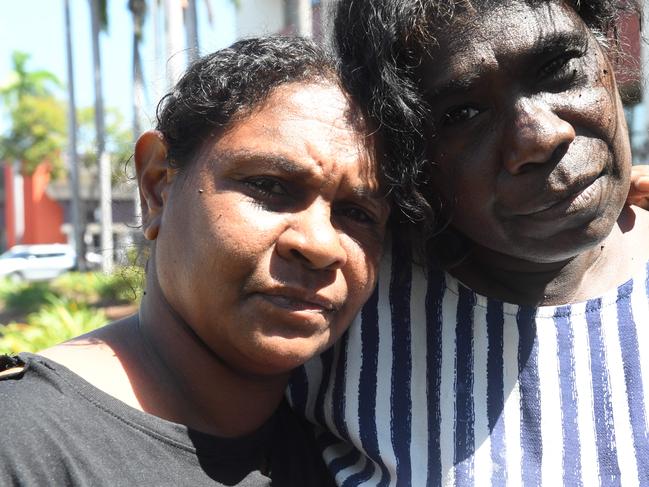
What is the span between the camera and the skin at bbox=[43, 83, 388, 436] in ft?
5.35

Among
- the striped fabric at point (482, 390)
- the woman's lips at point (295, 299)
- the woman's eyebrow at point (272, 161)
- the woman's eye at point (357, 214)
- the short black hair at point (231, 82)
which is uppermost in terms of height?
the short black hair at point (231, 82)

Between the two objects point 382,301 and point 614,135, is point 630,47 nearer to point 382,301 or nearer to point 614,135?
point 614,135

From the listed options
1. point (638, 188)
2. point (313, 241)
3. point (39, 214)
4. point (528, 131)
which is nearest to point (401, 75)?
point (528, 131)

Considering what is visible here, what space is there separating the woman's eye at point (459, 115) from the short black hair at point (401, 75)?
0.05 metres

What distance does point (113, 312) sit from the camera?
51.0 ft

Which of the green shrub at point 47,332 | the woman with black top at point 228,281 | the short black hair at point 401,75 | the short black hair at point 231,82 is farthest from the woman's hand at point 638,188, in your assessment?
the green shrub at point 47,332

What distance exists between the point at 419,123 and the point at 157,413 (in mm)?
848

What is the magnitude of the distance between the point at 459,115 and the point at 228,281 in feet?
2.08

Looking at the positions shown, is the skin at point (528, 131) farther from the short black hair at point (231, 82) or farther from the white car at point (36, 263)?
the white car at point (36, 263)

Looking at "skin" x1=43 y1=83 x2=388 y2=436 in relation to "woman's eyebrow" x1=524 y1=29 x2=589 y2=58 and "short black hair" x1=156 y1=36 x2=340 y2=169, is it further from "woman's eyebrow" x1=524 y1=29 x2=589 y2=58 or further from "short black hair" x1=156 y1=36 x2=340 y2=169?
"woman's eyebrow" x1=524 y1=29 x2=589 y2=58

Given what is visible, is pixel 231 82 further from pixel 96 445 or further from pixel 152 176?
pixel 96 445

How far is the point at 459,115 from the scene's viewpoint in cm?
179

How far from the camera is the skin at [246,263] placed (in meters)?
1.63

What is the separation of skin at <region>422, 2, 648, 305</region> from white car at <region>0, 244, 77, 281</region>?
2630 cm
